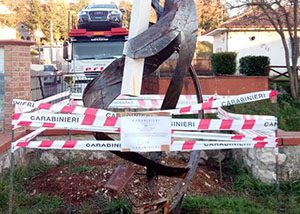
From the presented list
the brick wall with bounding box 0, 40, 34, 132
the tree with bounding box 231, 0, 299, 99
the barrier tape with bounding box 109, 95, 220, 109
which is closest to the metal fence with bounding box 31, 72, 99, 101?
the barrier tape with bounding box 109, 95, 220, 109

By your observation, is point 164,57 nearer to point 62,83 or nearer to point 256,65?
point 62,83

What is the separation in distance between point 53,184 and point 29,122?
2053 millimetres

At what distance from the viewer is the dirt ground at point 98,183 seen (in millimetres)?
6302

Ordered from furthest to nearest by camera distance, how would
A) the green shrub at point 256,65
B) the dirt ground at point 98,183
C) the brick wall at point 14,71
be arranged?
the green shrub at point 256,65
the brick wall at point 14,71
the dirt ground at point 98,183

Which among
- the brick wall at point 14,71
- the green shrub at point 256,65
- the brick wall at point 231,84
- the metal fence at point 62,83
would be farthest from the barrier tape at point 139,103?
the green shrub at point 256,65

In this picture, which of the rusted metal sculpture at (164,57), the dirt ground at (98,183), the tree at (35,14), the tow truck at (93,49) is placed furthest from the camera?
the tree at (35,14)

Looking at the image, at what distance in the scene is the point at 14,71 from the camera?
8.05 m

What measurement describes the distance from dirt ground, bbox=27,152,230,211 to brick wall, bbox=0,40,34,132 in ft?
4.82

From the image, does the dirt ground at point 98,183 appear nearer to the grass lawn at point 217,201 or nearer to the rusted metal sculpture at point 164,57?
the grass lawn at point 217,201

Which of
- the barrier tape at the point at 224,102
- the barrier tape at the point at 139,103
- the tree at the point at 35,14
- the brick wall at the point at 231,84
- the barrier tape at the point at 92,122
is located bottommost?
the brick wall at the point at 231,84

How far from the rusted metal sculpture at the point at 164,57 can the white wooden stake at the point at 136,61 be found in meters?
0.15

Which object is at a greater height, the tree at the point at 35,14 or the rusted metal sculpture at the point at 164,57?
the tree at the point at 35,14

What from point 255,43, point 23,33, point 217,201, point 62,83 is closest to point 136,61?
point 217,201

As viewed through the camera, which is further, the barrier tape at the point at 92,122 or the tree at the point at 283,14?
the tree at the point at 283,14
